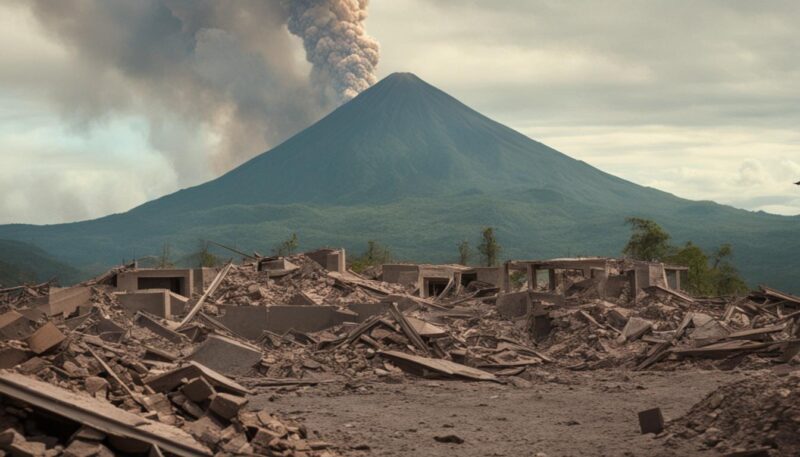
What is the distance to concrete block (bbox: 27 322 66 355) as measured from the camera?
11.9m

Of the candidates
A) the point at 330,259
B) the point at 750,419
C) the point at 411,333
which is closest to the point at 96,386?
the point at 750,419

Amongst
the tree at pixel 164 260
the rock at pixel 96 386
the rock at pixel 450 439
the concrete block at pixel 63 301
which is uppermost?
the tree at pixel 164 260

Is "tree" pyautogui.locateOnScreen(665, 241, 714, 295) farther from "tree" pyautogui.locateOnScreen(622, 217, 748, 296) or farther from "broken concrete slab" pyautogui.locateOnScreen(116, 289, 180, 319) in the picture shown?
A: "broken concrete slab" pyautogui.locateOnScreen(116, 289, 180, 319)

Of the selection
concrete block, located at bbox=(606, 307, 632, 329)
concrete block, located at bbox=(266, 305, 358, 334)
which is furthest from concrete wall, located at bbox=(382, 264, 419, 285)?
concrete block, located at bbox=(606, 307, 632, 329)

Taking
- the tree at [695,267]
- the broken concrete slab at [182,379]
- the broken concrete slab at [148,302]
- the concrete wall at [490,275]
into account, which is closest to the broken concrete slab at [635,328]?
the broken concrete slab at [148,302]

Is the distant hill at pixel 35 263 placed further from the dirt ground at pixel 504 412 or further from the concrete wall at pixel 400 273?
the dirt ground at pixel 504 412

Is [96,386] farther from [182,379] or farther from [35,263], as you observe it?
[35,263]

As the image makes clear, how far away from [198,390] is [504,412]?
4.59 m

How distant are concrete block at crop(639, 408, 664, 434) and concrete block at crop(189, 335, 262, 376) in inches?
324

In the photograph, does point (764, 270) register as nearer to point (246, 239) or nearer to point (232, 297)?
point (246, 239)

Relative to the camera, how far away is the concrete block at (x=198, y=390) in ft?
39.2

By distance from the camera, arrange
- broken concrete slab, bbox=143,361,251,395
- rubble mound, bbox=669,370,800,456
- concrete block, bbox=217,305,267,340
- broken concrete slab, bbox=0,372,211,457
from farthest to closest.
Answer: concrete block, bbox=217,305,267,340, broken concrete slab, bbox=143,361,251,395, rubble mound, bbox=669,370,800,456, broken concrete slab, bbox=0,372,211,457

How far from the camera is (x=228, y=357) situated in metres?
18.7

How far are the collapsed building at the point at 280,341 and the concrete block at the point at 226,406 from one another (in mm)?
14
